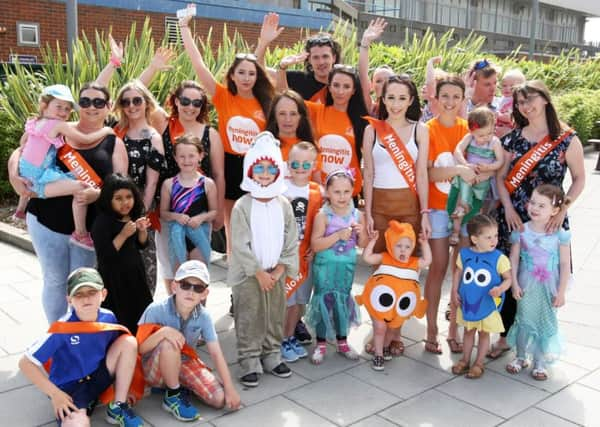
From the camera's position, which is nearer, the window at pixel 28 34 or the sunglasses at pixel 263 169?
the sunglasses at pixel 263 169

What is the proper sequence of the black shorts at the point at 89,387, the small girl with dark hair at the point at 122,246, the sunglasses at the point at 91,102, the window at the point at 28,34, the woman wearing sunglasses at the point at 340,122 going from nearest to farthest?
1. the black shorts at the point at 89,387
2. the small girl with dark hair at the point at 122,246
3. the sunglasses at the point at 91,102
4. the woman wearing sunglasses at the point at 340,122
5. the window at the point at 28,34

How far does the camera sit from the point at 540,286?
413 cm

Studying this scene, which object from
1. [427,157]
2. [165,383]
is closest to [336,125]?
[427,157]

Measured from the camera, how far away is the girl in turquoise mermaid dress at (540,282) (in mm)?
4102

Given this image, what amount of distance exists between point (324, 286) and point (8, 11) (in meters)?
14.9

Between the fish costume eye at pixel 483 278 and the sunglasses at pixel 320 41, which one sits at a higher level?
the sunglasses at pixel 320 41

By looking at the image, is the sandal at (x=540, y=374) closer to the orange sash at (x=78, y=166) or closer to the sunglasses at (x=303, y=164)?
the sunglasses at (x=303, y=164)

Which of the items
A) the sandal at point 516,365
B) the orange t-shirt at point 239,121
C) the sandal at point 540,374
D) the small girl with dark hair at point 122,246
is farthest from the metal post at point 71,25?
the sandal at point 540,374

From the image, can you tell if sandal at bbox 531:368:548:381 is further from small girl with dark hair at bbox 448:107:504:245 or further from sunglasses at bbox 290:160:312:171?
sunglasses at bbox 290:160:312:171

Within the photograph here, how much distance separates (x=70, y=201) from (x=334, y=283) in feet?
6.02

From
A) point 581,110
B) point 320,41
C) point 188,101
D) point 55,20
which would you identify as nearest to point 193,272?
point 188,101

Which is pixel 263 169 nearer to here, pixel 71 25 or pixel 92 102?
pixel 92 102

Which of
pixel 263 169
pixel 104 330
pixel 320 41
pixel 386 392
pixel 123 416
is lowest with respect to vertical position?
pixel 386 392

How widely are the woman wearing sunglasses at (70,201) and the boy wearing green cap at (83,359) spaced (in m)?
0.69
